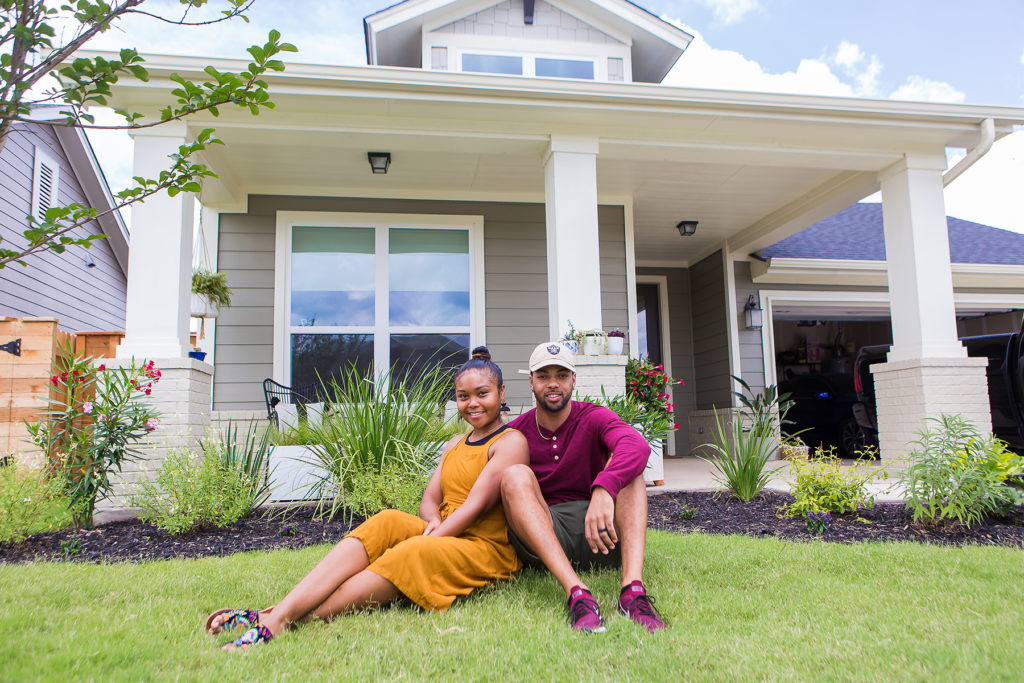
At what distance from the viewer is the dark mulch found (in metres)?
3.29

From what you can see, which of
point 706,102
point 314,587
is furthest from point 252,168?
point 314,587

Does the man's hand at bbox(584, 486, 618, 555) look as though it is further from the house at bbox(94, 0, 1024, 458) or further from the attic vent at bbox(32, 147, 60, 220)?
the attic vent at bbox(32, 147, 60, 220)

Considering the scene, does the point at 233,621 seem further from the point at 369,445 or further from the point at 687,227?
the point at 687,227

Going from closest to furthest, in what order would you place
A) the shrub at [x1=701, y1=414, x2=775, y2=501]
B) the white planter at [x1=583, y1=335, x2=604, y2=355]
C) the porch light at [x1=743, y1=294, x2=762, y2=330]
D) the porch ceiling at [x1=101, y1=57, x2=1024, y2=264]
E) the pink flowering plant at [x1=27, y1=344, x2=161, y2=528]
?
1. the pink flowering plant at [x1=27, y1=344, x2=161, y2=528]
2. the shrub at [x1=701, y1=414, x2=775, y2=501]
3. the porch ceiling at [x1=101, y1=57, x2=1024, y2=264]
4. the white planter at [x1=583, y1=335, x2=604, y2=355]
5. the porch light at [x1=743, y1=294, x2=762, y2=330]

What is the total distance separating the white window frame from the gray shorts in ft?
14.5

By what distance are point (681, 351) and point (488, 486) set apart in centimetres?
772

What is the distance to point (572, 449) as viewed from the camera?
2.61 m

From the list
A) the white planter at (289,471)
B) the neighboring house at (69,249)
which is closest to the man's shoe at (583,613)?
the white planter at (289,471)

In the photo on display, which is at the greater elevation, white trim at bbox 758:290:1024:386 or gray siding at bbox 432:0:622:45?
gray siding at bbox 432:0:622:45

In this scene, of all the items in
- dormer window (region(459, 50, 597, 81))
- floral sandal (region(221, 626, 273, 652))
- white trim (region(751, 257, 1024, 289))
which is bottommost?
floral sandal (region(221, 626, 273, 652))

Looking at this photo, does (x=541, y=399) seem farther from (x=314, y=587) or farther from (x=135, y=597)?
(x=135, y=597)

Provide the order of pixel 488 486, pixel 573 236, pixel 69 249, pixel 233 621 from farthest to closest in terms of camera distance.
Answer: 1. pixel 69 249
2. pixel 573 236
3. pixel 488 486
4. pixel 233 621

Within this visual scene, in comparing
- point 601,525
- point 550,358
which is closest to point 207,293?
point 550,358

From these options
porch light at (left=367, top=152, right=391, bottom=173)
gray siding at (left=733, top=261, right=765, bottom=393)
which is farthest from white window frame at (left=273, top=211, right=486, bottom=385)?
gray siding at (left=733, top=261, right=765, bottom=393)
